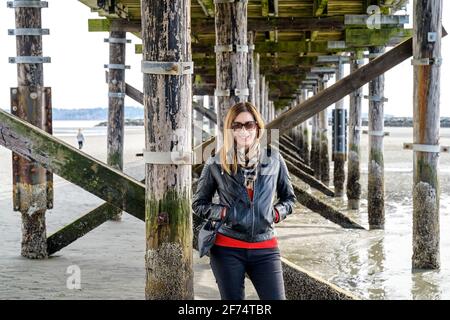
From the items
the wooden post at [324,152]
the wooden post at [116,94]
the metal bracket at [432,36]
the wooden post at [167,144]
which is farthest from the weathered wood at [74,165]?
the wooden post at [324,152]

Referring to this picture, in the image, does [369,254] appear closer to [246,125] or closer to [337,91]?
[337,91]

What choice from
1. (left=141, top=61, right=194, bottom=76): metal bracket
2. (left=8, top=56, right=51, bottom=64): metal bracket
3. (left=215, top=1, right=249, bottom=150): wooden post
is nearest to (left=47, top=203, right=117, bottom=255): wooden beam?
(left=215, top=1, right=249, bottom=150): wooden post

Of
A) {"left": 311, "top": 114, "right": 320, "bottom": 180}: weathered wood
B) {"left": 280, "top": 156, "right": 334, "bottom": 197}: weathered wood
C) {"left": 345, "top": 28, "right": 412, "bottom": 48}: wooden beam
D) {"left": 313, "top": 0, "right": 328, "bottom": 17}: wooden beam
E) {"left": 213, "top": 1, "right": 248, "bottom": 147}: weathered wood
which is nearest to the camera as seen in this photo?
{"left": 213, "top": 1, "right": 248, "bottom": 147}: weathered wood

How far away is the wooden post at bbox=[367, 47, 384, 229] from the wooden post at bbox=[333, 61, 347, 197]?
377cm

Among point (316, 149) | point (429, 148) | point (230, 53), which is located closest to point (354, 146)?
point (429, 148)

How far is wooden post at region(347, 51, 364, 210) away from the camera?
1310 centimetres

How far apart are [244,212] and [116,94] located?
7325 mm

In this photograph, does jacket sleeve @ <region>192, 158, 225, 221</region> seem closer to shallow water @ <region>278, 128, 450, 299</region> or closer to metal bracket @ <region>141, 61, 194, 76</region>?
metal bracket @ <region>141, 61, 194, 76</region>

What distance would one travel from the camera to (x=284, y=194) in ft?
13.0

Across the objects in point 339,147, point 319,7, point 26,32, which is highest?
point 319,7

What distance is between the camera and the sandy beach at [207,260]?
21.3ft

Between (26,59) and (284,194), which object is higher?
(26,59)

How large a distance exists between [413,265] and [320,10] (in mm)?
4385
